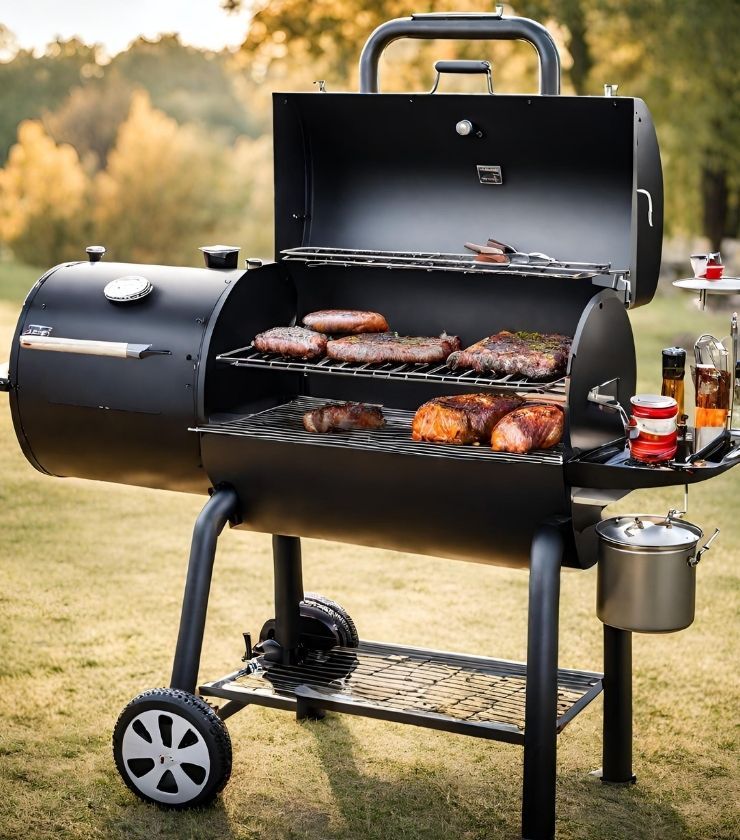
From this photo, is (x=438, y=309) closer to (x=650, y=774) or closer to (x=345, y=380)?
(x=345, y=380)

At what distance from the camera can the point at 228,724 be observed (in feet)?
14.6

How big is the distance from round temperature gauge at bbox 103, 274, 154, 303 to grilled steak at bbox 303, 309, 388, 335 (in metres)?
0.50

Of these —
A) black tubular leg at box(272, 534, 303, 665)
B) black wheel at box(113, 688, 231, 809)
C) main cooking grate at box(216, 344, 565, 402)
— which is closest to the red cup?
main cooking grate at box(216, 344, 565, 402)

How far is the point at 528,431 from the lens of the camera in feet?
11.1

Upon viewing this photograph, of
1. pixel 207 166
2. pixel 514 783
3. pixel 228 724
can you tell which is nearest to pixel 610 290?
pixel 514 783

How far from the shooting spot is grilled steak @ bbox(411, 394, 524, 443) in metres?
3.56

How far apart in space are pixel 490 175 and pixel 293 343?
31.7 inches

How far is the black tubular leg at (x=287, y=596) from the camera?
4.29 metres

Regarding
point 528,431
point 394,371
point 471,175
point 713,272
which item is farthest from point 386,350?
point 713,272

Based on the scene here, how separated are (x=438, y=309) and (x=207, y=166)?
14006 millimetres

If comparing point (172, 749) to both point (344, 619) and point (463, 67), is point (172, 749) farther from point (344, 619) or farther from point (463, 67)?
point (463, 67)

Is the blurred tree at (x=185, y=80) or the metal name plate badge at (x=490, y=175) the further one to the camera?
the blurred tree at (x=185, y=80)

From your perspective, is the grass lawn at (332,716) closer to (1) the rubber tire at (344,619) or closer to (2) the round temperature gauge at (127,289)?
(1) the rubber tire at (344,619)

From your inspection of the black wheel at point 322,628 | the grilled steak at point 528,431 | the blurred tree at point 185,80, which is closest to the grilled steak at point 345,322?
the grilled steak at point 528,431
